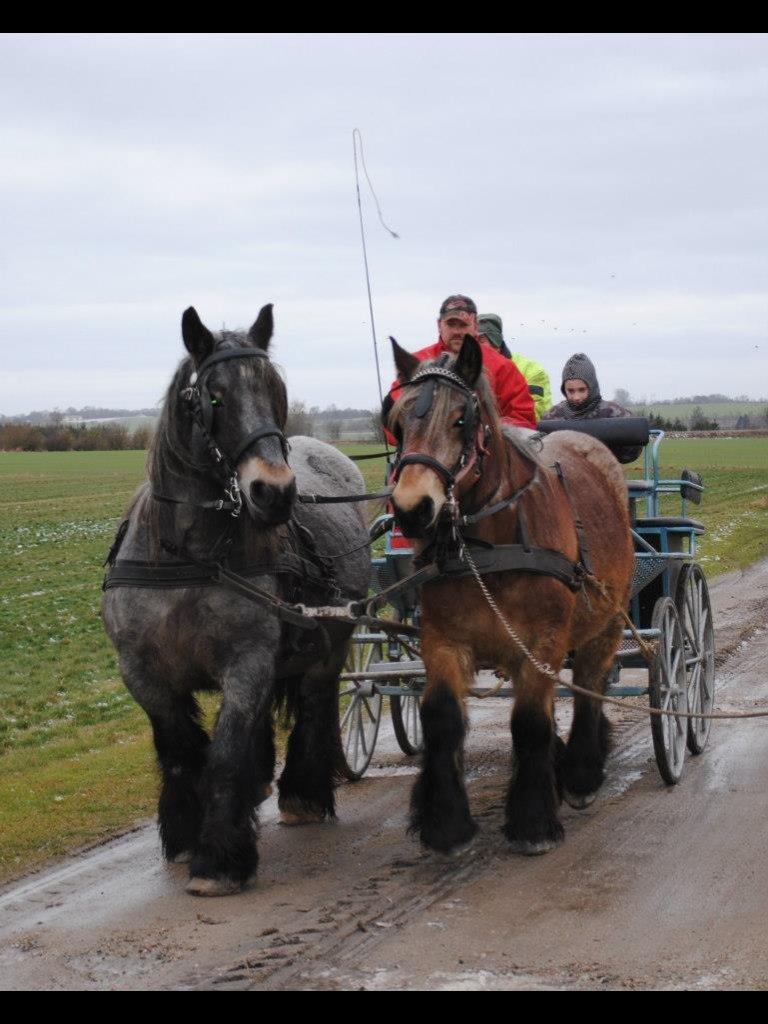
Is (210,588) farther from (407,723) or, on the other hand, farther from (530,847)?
(407,723)

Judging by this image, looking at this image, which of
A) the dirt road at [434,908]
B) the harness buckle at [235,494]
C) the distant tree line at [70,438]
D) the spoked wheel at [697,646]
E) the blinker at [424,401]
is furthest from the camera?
the distant tree line at [70,438]

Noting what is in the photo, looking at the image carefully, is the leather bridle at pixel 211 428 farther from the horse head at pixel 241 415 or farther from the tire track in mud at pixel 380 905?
the tire track in mud at pixel 380 905

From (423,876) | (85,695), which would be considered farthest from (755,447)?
(423,876)

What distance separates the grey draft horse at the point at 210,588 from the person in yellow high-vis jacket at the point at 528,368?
11.0 ft

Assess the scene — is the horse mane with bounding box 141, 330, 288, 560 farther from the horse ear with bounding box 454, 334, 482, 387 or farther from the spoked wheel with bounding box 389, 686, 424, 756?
the spoked wheel with bounding box 389, 686, 424, 756

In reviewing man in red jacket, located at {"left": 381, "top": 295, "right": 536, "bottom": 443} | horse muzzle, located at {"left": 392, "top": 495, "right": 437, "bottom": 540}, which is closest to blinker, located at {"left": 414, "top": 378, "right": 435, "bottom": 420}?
horse muzzle, located at {"left": 392, "top": 495, "right": 437, "bottom": 540}

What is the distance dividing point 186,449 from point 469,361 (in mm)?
1298

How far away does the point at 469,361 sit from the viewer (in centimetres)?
590

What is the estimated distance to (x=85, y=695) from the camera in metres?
11.3

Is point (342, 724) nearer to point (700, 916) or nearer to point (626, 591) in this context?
point (626, 591)

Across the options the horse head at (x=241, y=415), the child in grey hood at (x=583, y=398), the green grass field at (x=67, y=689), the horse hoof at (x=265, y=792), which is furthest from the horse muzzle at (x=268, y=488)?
the child in grey hood at (x=583, y=398)

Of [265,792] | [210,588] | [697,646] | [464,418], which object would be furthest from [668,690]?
[210,588]

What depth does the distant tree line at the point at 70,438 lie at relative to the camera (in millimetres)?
83938
